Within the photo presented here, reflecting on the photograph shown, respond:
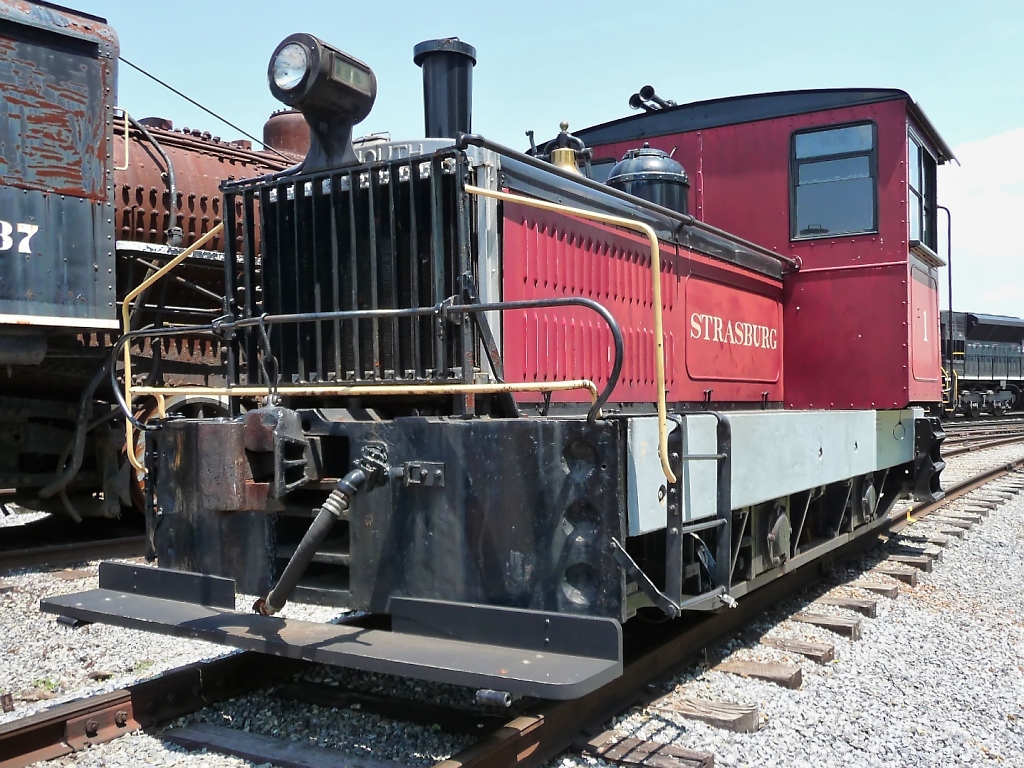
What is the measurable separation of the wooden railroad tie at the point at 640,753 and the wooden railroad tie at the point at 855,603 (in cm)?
259

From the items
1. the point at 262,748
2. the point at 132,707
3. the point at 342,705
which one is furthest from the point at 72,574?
the point at 262,748

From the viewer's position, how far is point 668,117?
22.6ft

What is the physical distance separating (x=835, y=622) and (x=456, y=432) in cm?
284

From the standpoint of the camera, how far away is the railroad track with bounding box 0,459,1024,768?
3.10 meters

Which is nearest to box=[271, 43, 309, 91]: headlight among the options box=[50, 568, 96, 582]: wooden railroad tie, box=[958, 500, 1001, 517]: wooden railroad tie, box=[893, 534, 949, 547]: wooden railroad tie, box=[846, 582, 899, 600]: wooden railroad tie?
box=[50, 568, 96, 582]: wooden railroad tie

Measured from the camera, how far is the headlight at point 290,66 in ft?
11.8

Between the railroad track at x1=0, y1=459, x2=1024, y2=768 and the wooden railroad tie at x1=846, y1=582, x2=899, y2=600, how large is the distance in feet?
6.76

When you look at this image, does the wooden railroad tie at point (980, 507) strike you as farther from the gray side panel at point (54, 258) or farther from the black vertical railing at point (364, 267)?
the gray side panel at point (54, 258)

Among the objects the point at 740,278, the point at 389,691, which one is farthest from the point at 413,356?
the point at 740,278

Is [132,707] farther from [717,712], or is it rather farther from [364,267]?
[717,712]

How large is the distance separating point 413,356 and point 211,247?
498 centimetres

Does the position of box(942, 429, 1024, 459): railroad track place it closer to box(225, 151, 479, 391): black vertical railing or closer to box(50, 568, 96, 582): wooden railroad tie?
box(50, 568, 96, 582): wooden railroad tie

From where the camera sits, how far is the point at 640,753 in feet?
10.4

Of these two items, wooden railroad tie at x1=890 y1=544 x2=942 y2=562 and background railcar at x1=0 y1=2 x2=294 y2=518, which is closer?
background railcar at x1=0 y1=2 x2=294 y2=518
